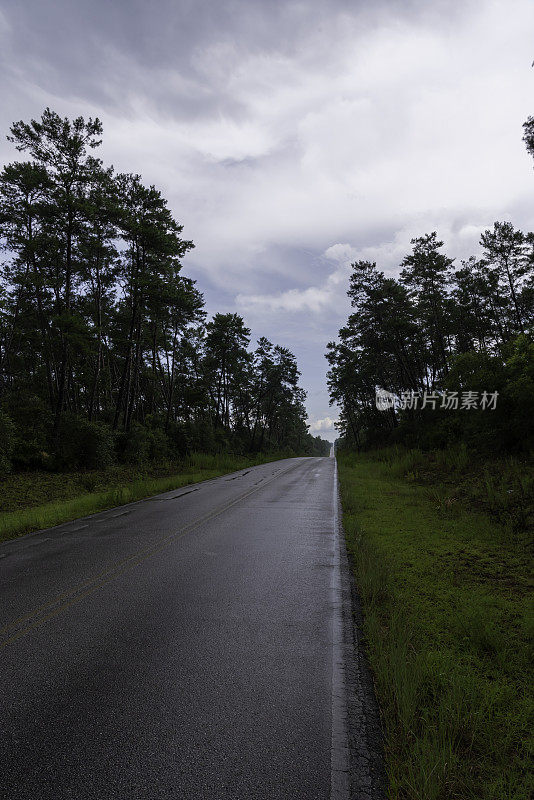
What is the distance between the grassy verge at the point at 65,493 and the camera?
994 cm

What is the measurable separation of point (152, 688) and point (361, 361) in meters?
35.9

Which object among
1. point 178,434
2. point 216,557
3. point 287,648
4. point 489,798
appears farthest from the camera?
point 178,434

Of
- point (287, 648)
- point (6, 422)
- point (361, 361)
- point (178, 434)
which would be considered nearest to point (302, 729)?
point (287, 648)

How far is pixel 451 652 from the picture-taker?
11.7ft

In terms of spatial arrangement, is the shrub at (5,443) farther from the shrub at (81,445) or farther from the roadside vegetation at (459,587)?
the roadside vegetation at (459,587)

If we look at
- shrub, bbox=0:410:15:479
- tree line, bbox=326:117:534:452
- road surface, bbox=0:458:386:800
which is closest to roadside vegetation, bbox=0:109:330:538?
shrub, bbox=0:410:15:479

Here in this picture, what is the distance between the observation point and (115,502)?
12531mm

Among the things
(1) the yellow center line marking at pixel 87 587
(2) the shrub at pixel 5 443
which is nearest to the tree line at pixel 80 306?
(2) the shrub at pixel 5 443

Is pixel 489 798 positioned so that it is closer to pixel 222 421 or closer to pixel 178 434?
pixel 178 434

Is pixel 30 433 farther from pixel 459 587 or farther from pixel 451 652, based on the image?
pixel 451 652

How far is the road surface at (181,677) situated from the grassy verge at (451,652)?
29 cm

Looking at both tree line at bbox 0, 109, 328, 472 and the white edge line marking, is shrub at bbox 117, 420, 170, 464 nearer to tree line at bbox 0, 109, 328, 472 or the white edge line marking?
tree line at bbox 0, 109, 328, 472

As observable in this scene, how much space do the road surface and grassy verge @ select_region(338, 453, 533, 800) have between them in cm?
29

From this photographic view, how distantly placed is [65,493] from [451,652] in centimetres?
1428
